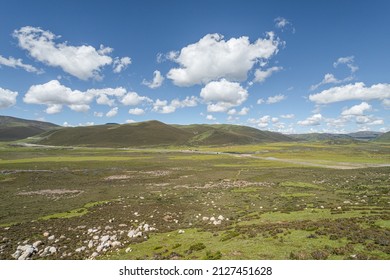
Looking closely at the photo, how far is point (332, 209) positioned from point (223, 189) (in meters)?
23.1

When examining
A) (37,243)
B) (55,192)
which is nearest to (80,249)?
(37,243)

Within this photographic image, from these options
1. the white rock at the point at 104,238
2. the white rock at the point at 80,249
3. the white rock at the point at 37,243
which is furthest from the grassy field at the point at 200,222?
the white rock at the point at 37,243

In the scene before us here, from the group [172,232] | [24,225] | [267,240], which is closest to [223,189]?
[172,232]

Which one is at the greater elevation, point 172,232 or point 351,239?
point 351,239

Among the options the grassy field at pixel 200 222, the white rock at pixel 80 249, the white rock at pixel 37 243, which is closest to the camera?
the grassy field at pixel 200 222

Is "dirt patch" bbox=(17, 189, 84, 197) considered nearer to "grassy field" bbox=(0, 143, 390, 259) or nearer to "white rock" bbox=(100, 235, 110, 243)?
"grassy field" bbox=(0, 143, 390, 259)

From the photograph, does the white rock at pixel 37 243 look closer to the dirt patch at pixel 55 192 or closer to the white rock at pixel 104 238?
the white rock at pixel 104 238

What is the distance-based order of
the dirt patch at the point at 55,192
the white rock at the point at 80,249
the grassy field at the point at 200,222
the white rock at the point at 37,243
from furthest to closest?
the dirt patch at the point at 55,192 < the white rock at the point at 37,243 < the white rock at the point at 80,249 < the grassy field at the point at 200,222

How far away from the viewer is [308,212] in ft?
93.6

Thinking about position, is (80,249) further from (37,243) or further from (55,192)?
(55,192)

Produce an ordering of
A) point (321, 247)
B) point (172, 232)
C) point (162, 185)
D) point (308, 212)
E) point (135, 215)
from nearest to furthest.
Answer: point (321, 247), point (172, 232), point (308, 212), point (135, 215), point (162, 185)

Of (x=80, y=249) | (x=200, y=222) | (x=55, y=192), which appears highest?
(x=200, y=222)
